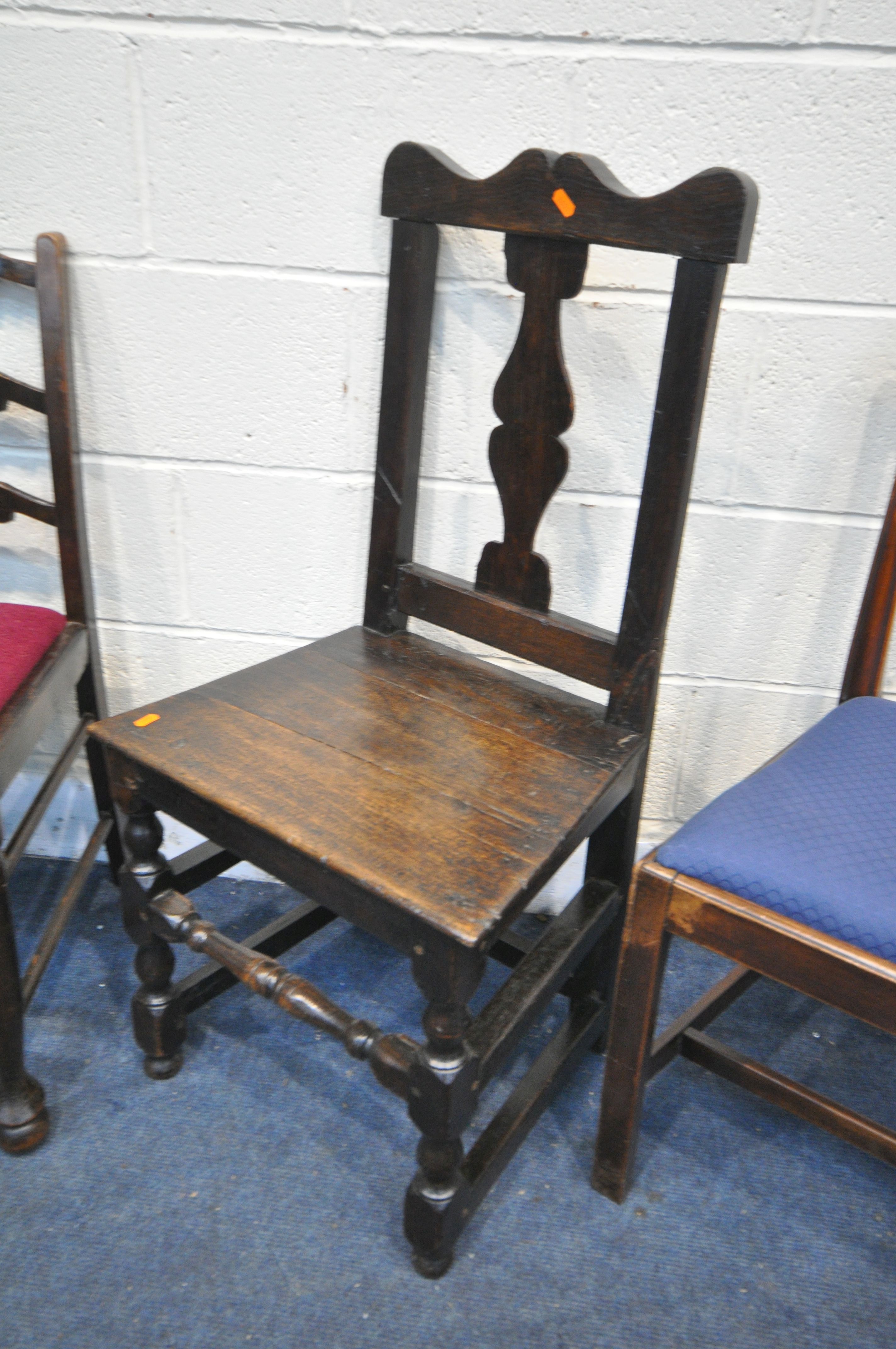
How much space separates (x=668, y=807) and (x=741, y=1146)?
1.64 feet

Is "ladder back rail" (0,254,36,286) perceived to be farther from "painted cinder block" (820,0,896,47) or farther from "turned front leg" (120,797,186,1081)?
"painted cinder block" (820,0,896,47)

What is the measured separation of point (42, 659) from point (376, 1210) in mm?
805

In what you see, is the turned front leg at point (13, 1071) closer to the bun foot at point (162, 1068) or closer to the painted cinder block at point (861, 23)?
the bun foot at point (162, 1068)

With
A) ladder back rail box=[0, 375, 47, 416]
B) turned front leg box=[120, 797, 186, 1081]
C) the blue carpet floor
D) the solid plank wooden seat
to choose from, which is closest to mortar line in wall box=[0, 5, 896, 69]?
ladder back rail box=[0, 375, 47, 416]

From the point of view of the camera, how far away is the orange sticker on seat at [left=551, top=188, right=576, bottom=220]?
959 millimetres

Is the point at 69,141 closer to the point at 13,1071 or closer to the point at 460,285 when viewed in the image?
the point at 460,285

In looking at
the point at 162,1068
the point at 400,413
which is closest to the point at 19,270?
the point at 400,413

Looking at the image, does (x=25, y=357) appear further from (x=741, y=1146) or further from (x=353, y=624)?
(x=741, y=1146)

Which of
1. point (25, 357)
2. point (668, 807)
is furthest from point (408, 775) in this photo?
point (25, 357)

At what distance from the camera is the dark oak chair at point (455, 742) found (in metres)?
0.89

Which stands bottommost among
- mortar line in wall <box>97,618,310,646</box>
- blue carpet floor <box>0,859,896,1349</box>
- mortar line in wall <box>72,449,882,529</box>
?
blue carpet floor <box>0,859,896,1349</box>

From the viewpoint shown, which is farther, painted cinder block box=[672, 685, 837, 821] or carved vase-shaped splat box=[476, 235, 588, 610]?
painted cinder block box=[672, 685, 837, 821]

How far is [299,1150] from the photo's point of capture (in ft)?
3.93

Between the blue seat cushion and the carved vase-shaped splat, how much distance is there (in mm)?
336
